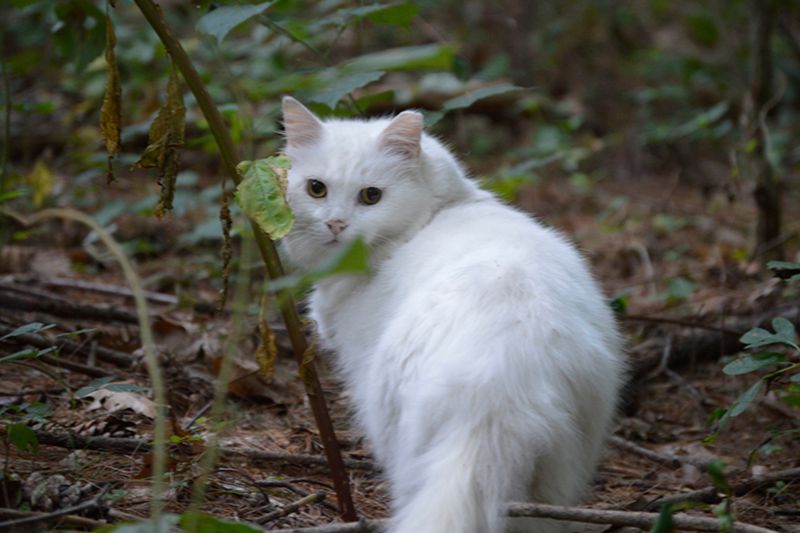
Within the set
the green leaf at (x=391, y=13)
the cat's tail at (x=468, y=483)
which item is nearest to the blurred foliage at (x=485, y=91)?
the green leaf at (x=391, y=13)

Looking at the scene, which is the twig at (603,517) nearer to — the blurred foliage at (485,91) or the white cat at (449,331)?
the white cat at (449,331)

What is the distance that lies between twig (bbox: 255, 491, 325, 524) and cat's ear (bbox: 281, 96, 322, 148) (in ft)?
4.24

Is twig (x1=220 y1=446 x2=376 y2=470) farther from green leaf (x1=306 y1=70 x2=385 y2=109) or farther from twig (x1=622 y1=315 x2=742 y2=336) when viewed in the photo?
twig (x1=622 y1=315 x2=742 y2=336)

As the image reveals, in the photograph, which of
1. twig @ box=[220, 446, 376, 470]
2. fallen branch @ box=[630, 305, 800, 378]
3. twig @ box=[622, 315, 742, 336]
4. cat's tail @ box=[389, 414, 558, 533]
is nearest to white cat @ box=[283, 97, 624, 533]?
cat's tail @ box=[389, 414, 558, 533]

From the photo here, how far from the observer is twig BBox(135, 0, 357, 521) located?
1.97 m

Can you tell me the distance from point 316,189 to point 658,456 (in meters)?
1.57

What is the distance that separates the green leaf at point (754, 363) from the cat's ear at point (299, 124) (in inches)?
63.4

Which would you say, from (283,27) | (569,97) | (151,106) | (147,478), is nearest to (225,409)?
(147,478)

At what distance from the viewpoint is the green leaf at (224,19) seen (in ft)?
7.52

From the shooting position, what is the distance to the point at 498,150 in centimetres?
771

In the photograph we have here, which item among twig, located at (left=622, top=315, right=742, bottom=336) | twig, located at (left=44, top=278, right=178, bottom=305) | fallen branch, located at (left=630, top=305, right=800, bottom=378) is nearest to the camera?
twig, located at (left=622, top=315, right=742, bottom=336)

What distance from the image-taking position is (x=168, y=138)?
211cm

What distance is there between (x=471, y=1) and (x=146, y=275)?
20.9ft

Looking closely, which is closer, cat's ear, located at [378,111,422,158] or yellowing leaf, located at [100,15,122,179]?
yellowing leaf, located at [100,15,122,179]
